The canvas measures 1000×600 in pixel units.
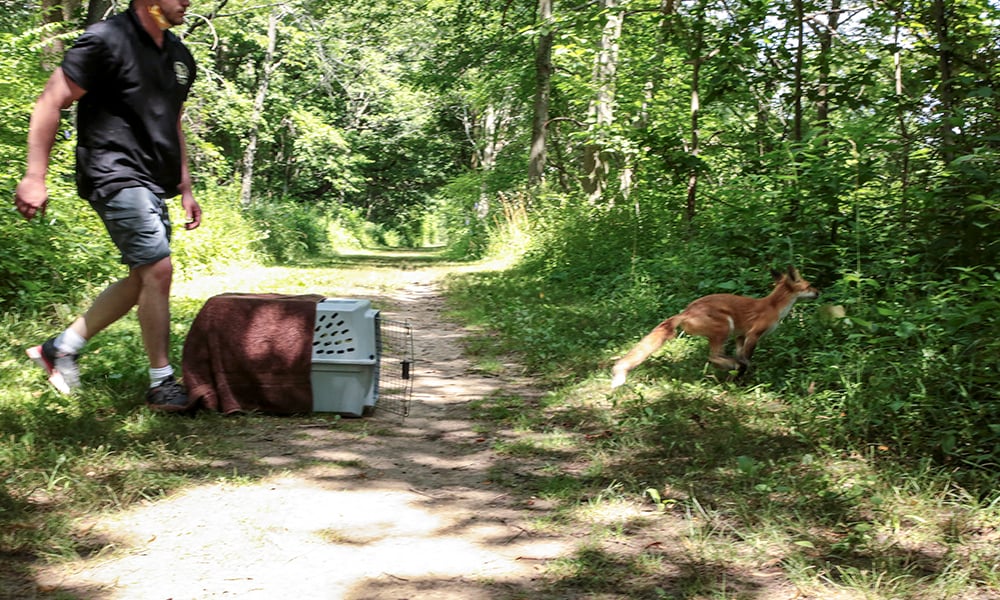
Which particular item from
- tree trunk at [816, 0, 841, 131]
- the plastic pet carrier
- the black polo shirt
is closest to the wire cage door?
the plastic pet carrier

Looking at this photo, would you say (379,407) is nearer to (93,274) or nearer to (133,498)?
(133,498)

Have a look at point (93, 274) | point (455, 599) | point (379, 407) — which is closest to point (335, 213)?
point (93, 274)

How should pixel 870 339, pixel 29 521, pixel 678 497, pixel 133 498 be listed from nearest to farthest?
pixel 29 521
pixel 133 498
pixel 678 497
pixel 870 339

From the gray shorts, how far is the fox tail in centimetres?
292

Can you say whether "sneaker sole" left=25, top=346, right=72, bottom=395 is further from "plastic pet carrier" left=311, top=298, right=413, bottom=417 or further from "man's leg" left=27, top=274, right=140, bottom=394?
"plastic pet carrier" left=311, top=298, right=413, bottom=417

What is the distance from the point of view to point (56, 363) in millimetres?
4477

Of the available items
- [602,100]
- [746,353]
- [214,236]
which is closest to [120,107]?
[746,353]

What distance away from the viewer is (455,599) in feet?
8.59

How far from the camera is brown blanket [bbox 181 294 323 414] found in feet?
15.5

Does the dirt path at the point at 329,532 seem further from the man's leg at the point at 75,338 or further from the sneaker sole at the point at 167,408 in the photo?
the man's leg at the point at 75,338

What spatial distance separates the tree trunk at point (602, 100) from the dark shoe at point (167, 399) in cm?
813

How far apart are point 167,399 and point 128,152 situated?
4.67 feet

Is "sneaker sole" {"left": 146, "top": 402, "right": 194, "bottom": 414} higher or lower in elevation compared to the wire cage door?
higher

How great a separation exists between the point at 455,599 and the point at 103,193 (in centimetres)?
298
